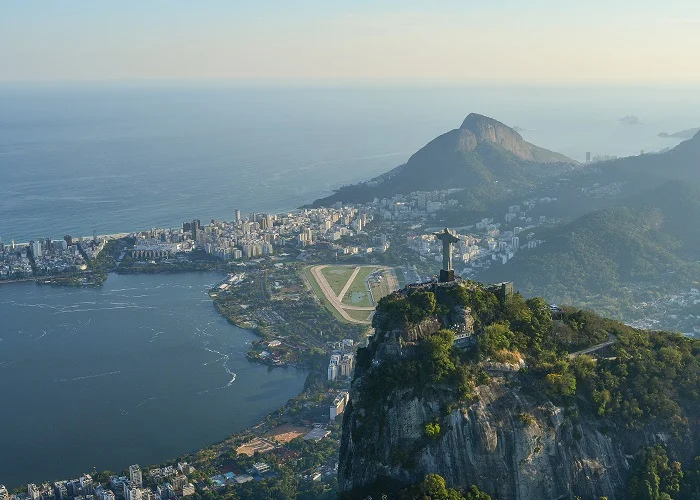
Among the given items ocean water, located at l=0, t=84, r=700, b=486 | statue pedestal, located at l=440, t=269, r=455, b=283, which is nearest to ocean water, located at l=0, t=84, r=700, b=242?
ocean water, located at l=0, t=84, r=700, b=486

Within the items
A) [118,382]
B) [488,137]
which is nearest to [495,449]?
[118,382]

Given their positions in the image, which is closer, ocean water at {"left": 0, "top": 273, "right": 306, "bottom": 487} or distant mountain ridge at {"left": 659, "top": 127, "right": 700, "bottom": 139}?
ocean water at {"left": 0, "top": 273, "right": 306, "bottom": 487}

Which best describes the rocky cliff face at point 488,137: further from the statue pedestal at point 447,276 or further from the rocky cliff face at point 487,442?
the rocky cliff face at point 487,442

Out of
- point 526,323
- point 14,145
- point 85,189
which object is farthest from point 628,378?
point 14,145

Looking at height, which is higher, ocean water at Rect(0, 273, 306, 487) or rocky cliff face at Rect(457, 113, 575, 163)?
rocky cliff face at Rect(457, 113, 575, 163)

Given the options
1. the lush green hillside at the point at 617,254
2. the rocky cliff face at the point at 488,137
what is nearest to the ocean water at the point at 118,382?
the lush green hillside at the point at 617,254

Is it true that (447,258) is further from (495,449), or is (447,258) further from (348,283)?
(348,283)

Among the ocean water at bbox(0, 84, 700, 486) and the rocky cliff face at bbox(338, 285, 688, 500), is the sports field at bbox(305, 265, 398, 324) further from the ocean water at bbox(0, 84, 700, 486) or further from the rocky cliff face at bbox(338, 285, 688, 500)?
the rocky cliff face at bbox(338, 285, 688, 500)
